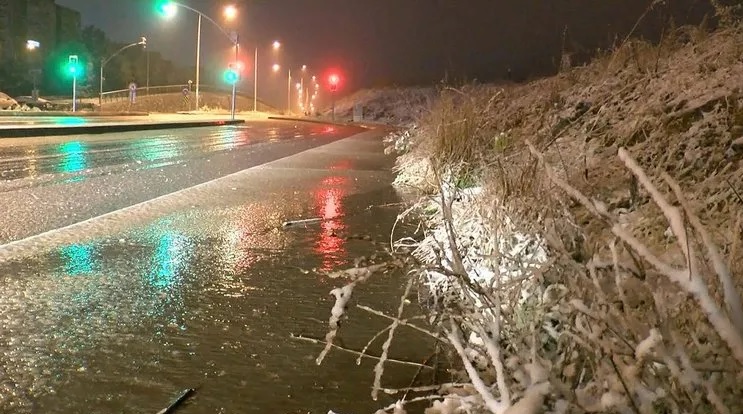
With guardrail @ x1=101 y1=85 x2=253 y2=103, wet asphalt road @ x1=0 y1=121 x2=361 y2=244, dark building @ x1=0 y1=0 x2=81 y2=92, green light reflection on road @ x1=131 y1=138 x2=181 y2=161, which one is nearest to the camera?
wet asphalt road @ x1=0 y1=121 x2=361 y2=244

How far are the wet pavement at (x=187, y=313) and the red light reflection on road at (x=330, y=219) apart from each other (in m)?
0.03

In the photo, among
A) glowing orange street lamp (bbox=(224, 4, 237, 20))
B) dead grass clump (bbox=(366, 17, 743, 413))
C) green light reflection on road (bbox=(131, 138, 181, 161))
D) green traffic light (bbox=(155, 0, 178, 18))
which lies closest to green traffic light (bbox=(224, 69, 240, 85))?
glowing orange street lamp (bbox=(224, 4, 237, 20))

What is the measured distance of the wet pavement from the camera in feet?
12.4

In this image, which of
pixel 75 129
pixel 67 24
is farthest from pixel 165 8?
pixel 67 24

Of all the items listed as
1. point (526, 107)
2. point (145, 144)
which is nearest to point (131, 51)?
point (145, 144)

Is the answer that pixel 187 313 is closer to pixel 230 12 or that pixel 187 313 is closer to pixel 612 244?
pixel 612 244

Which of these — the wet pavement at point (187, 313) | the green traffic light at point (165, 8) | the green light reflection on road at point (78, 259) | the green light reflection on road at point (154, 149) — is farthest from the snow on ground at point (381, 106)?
the green light reflection on road at point (78, 259)

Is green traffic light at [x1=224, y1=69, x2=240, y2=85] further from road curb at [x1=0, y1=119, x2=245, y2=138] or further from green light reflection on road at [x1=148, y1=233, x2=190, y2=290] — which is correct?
green light reflection on road at [x1=148, y1=233, x2=190, y2=290]

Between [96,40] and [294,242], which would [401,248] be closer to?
[294,242]

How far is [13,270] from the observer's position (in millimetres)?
6055

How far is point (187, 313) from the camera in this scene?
505 centimetres

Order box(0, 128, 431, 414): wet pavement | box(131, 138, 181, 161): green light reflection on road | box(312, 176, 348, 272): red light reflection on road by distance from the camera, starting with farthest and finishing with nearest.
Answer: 1. box(131, 138, 181, 161): green light reflection on road
2. box(312, 176, 348, 272): red light reflection on road
3. box(0, 128, 431, 414): wet pavement

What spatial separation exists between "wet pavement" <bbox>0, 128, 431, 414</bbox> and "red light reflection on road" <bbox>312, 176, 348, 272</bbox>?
32mm

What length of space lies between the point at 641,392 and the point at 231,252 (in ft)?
16.9
